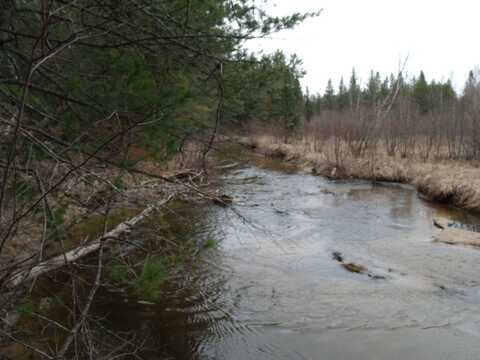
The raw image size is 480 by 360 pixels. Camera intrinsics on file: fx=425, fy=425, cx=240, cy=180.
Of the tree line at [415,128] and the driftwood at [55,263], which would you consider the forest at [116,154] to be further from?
the tree line at [415,128]

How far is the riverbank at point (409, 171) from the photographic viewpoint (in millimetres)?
13609

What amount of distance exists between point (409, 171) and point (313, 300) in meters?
13.8

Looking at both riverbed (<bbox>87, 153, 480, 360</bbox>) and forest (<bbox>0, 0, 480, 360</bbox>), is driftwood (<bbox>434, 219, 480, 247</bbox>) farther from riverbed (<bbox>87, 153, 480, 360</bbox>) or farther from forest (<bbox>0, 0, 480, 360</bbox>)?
forest (<bbox>0, 0, 480, 360</bbox>)

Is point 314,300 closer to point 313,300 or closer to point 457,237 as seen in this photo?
point 313,300

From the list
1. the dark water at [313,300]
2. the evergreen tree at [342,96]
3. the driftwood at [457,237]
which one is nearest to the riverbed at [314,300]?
the dark water at [313,300]

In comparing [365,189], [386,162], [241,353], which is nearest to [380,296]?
[241,353]

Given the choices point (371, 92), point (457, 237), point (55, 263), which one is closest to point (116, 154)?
point (55, 263)

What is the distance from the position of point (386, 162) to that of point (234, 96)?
1782 centimetres

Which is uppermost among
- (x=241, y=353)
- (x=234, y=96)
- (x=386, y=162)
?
(x=234, y=96)

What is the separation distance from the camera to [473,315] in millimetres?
5949

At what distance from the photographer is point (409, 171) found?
18.5 m

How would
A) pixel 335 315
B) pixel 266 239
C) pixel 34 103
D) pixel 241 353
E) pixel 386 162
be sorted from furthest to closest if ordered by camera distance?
1. pixel 386 162
2. pixel 266 239
3. pixel 335 315
4. pixel 241 353
5. pixel 34 103

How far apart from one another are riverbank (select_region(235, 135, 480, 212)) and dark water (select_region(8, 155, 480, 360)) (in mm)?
3265

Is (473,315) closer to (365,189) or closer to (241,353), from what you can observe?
(241,353)
